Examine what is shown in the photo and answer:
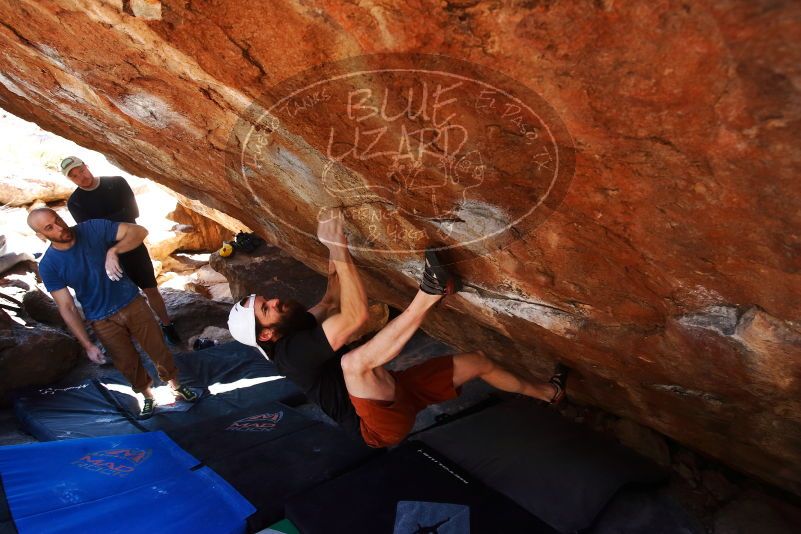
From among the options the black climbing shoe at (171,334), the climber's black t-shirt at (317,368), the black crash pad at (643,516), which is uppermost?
the climber's black t-shirt at (317,368)

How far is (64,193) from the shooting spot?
999 cm

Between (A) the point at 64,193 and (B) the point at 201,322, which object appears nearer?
(B) the point at 201,322

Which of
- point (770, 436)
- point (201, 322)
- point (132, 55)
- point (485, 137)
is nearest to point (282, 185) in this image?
point (132, 55)

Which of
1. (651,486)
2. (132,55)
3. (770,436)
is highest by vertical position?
(132,55)

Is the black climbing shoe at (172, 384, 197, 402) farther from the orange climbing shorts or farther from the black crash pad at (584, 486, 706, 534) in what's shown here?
the black crash pad at (584, 486, 706, 534)

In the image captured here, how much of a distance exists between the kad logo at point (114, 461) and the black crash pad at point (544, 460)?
5.60 ft

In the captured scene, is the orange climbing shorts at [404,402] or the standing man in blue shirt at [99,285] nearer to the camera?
the orange climbing shorts at [404,402]

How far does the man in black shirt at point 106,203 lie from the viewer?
387 cm

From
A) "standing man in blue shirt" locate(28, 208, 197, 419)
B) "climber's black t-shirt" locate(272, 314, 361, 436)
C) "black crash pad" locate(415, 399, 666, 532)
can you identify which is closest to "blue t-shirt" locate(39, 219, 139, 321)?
"standing man in blue shirt" locate(28, 208, 197, 419)

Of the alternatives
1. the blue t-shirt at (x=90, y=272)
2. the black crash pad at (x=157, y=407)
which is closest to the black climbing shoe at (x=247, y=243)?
the black crash pad at (x=157, y=407)

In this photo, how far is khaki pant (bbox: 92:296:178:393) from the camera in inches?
135

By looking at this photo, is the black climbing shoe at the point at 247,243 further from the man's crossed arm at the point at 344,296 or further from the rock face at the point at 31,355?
the man's crossed arm at the point at 344,296

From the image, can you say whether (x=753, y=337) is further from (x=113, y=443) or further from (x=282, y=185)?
(x=113, y=443)

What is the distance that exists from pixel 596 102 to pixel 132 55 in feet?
5.09
